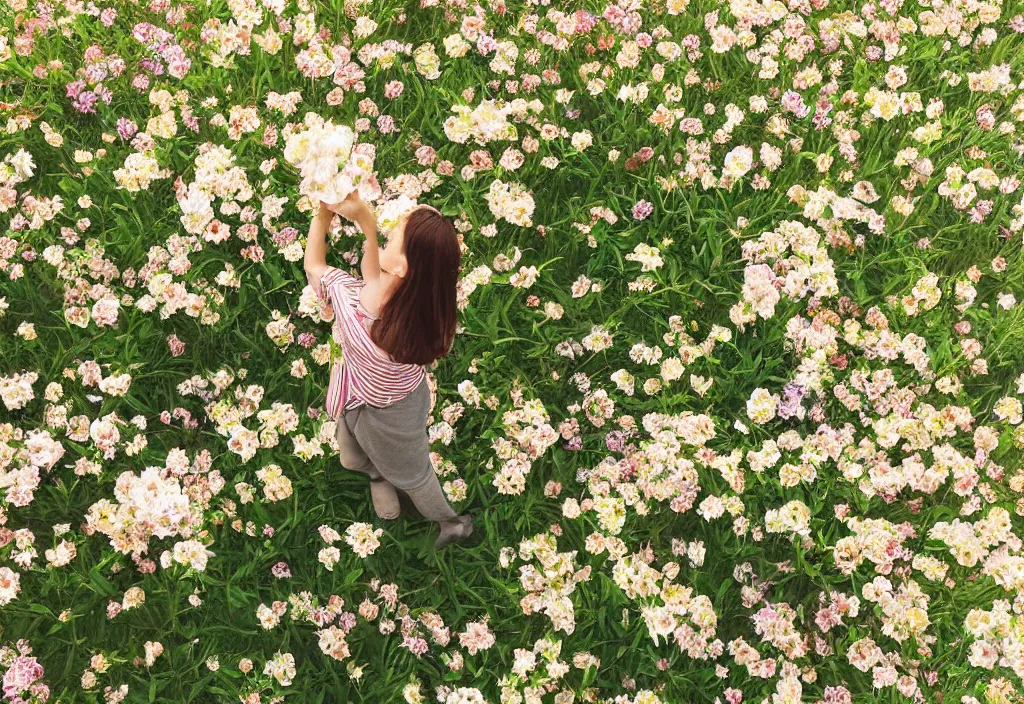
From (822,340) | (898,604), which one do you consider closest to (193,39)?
(822,340)

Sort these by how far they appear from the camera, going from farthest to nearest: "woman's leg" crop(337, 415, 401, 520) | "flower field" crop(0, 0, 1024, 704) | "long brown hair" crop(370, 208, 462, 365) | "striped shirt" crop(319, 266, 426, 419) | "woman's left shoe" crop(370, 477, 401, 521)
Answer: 1. "woman's left shoe" crop(370, 477, 401, 521)
2. "flower field" crop(0, 0, 1024, 704)
3. "woman's leg" crop(337, 415, 401, 520)
4. "striped shirt" crop(319, 266, 426, 419)
5. "long brown hair" crop(370, 208, 462, 365)

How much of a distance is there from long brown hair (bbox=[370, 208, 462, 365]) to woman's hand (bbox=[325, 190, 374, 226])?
0.74 feet

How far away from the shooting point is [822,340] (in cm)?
454

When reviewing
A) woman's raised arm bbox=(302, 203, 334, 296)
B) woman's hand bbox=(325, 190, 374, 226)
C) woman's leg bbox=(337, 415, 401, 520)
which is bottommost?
woman's leg bbox=(337, 415, 401, 520)

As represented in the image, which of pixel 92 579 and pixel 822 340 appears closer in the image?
pixel 92 579

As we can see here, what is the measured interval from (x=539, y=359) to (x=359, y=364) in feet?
4.95

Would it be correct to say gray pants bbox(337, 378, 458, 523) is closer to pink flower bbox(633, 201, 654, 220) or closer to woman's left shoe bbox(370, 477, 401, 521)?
woman's left shoe bbox(370, 477, 401, 521)

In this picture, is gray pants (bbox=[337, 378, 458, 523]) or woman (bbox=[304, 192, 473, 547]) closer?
woman (bbox=[304, 192, 473, 547])

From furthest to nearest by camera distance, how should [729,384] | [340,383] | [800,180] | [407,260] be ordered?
[800,180]
[729,384]
[340,383]
[407,260]

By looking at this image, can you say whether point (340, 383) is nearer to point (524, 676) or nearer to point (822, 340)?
point (524, 676)

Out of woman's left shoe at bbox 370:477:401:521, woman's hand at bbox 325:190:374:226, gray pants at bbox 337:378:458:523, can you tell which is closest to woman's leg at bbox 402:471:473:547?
gray pants at bbox 337:378:458:523

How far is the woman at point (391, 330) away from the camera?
292 centimetres

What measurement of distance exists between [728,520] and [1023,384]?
6.55 ft

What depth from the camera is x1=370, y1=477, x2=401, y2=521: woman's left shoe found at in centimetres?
407
